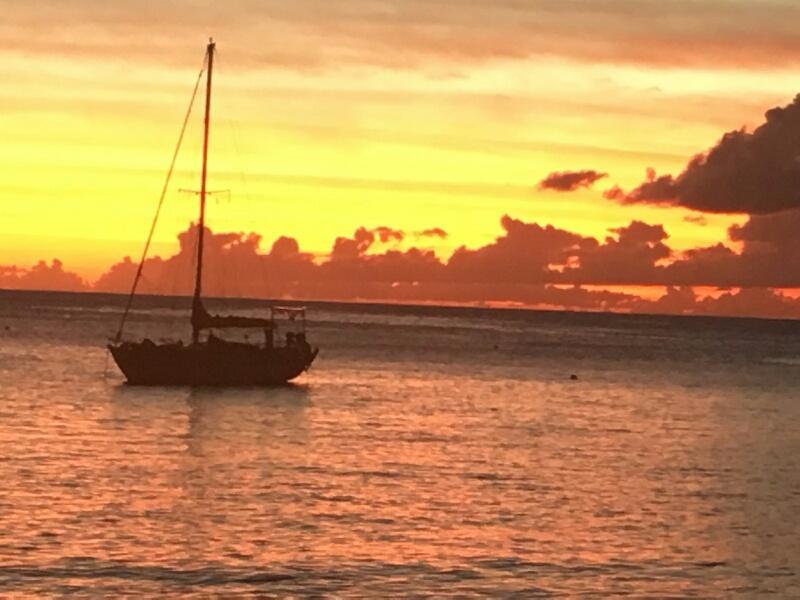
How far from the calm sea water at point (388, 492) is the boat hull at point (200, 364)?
3.17 feet

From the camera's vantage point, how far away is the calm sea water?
36.0 m

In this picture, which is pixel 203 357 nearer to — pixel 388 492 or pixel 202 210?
pixel 202 210

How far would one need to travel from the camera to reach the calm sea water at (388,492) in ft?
118

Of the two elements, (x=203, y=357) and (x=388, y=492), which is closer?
(x=388, y=492)

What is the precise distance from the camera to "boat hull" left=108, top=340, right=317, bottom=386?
88312mm

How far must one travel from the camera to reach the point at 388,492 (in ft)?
162

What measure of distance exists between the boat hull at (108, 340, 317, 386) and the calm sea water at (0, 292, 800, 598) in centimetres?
97

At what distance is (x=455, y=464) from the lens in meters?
58.8

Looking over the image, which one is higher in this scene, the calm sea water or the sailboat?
the sailboat

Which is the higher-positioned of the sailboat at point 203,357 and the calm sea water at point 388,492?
the sailboat at point 203,357

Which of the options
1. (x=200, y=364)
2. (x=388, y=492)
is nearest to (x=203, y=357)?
(x=200, y=364)

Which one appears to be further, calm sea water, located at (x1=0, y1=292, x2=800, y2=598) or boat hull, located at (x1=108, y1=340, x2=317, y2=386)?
boat hull, located at (x1=108, y1=340, x2=317, y2=386)

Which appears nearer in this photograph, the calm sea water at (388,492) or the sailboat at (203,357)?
the calm sea water at (388,492)

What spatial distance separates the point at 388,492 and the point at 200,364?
40289mm
